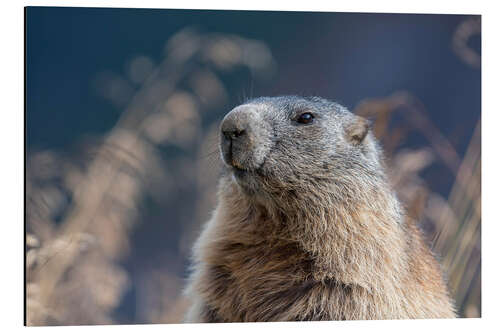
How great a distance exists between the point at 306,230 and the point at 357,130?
567mm

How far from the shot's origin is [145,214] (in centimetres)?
400

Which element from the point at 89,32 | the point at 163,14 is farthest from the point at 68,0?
the point at 163,14

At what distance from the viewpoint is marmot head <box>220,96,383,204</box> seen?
10.4 feet

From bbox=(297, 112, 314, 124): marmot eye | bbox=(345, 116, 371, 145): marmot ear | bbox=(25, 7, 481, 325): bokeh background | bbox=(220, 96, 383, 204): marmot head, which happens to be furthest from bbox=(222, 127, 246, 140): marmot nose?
bbox=(25, 7, 481, 325): bokeh background

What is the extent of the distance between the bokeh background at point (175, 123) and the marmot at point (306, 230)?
2.11 feet

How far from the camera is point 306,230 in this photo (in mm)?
3236

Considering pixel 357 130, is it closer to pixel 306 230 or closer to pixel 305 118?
pixel 305 118

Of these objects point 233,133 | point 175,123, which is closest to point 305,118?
point 233,133

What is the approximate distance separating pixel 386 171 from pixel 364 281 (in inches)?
24.8

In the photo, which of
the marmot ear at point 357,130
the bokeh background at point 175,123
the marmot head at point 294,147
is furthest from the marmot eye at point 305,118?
the bokeh background at point 175,123

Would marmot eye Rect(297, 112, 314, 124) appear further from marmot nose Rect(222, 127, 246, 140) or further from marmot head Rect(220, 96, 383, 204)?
marmot nose Rect(222, 127, 246, 140)

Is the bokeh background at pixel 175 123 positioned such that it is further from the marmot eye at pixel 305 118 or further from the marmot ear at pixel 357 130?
the marmot eye at pixel 305 118

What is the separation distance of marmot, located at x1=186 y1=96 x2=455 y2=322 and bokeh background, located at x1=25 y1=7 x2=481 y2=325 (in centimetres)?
64
